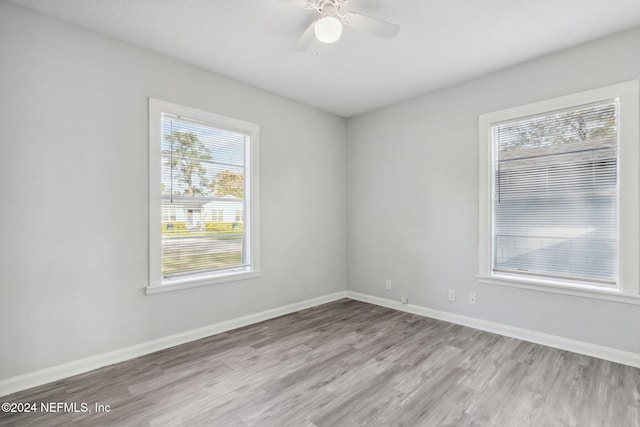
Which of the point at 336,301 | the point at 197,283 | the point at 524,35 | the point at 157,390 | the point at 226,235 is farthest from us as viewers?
the point at 336,301

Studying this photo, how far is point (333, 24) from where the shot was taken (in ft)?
6.24

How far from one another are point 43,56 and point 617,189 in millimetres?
4696

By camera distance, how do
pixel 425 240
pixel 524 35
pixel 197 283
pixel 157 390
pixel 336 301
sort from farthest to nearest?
pixel 336 301 < pixel 425 240 < pixel 197 283 < pixel 524 35 < pixel 157 390

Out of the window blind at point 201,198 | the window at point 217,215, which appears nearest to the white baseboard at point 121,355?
the window blind at point 201,198

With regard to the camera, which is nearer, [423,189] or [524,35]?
[524,35]

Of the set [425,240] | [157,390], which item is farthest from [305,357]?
[425,240]

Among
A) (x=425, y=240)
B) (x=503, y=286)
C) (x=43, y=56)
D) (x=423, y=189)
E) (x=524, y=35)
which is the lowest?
(x=503, y=286)

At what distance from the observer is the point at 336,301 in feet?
14.8

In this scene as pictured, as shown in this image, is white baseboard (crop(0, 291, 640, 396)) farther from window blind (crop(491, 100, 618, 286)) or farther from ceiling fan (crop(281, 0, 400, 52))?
ceiling fan (crop(281, 0, 400, 52))

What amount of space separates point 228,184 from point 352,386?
7.69 feet

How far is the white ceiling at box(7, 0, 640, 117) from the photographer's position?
2.26m

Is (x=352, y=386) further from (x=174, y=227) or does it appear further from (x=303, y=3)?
(x=303, y=3)

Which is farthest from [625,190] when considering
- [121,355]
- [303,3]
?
[121,355]

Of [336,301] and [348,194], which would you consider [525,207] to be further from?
[336,301]
